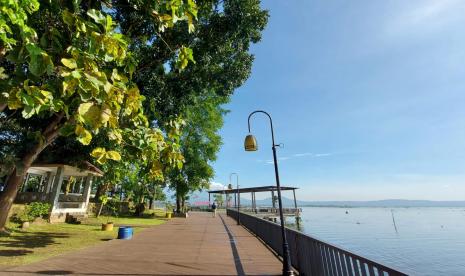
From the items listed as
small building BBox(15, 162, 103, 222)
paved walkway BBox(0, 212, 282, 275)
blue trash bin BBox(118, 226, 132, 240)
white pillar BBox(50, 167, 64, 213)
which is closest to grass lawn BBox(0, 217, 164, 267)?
paved walkway BBox(0, 212, 282, 275)

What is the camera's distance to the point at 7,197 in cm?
1365

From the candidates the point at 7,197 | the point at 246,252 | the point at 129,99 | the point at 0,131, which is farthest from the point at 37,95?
the point at 0,131

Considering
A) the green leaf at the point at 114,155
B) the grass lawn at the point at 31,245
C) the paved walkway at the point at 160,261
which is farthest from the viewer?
the grass lawn at the point at 31,245

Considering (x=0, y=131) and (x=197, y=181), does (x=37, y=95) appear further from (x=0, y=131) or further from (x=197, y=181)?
(x=197, y=181)

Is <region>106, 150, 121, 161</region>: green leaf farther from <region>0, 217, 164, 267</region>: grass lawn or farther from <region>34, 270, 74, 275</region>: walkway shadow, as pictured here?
<region>0, 217, 164, 267</region>: grass lawn

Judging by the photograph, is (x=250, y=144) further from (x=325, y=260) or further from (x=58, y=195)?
(x=58, y=195)

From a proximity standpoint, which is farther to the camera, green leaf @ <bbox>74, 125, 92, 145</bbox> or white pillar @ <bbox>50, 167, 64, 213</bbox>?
white pillar @ <bbox>50, 167, 64, 213</bbox>

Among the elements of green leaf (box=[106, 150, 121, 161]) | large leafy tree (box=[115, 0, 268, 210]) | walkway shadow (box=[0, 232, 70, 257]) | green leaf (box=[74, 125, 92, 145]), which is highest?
large leafy tree (box=[115, 0, 268, 210])

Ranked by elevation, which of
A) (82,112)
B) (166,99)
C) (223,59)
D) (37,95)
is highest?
(223,59)

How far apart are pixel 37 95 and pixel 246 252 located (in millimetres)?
10863

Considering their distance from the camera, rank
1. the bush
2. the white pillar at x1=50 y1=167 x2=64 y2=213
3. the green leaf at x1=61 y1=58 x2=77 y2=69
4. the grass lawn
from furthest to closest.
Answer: the white pillar at x1=50 y1=167 x2=64 y2=213 < the bush < the grass lawn < the green leaf at x1=61 y1=58 x2=77 y2=69

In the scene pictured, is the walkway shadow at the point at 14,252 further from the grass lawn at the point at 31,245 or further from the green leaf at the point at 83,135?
the green leaf at the point at 83,135

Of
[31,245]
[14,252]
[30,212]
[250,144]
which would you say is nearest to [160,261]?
[250,144]

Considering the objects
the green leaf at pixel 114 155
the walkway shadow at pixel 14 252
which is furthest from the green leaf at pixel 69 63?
the walkway shadow at pixel 14 252
